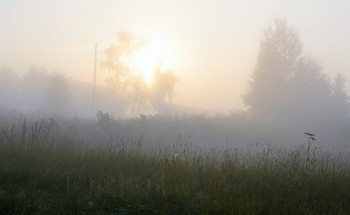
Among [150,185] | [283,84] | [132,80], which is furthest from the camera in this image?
[132,80]

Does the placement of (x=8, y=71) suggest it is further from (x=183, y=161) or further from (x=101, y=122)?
(x=183, y=161)

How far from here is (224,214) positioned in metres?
6.27

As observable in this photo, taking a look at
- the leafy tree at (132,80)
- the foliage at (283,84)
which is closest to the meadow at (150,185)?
the foliage at (283,84)

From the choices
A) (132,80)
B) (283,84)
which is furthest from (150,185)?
(132,80)

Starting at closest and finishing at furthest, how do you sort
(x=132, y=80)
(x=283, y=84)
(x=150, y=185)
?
(x=150, y=185)
(x=283, y=84)
(x=132, y=80)

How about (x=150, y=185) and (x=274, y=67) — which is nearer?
(x=150, y=185)

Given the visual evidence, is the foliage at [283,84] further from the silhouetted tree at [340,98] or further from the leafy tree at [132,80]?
the leafy tree at [132,80]

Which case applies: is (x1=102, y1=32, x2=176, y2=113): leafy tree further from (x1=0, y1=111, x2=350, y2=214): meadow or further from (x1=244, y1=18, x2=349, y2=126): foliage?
(x1=0, y1=111, x2=350, y2=214): meadow

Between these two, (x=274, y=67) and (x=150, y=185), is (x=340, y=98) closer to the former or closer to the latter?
(x=274, y=67)

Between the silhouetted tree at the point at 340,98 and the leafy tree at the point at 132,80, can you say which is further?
the leafy tree at the point at 132,80

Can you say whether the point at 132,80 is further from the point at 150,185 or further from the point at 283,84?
the point at 150,185

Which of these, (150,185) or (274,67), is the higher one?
(274,67)

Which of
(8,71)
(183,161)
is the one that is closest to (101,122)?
(183,161)

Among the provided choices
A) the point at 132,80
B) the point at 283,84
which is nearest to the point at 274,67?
the point at 283,84
